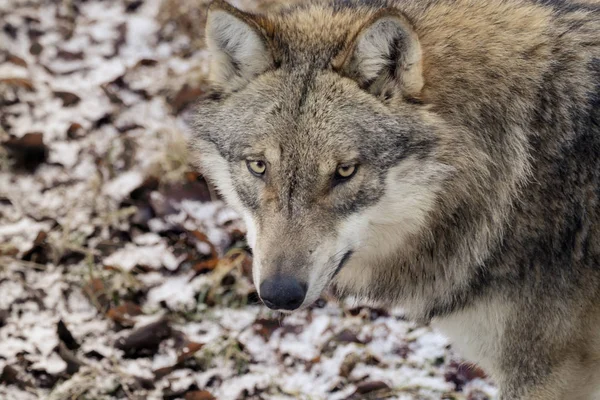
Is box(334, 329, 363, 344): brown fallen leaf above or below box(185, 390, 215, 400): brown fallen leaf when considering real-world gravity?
below

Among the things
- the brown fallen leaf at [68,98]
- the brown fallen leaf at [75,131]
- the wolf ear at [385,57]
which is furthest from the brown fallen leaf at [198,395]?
the brown fallen leaf at [68,98]

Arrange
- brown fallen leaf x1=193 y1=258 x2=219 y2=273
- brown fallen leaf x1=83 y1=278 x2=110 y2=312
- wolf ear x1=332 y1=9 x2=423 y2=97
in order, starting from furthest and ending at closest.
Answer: brown fallen leaf x1=193 y1=258 x2=219 y2=273
brown fallen leaf x1=83 y1=278 x2=110 y2=312
wolf ear x1=332 y1=9 x2=423 y2=97

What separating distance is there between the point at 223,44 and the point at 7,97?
377 centimetres

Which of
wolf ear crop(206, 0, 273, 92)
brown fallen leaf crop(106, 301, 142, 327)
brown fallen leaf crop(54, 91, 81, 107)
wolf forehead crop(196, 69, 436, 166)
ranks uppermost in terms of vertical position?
wolf ear crop(206, 0, 273, 92)

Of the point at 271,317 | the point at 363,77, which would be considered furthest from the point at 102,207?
the point at 363,77

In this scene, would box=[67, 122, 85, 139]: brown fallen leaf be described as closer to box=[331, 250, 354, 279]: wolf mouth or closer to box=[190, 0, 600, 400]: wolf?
box=[190, 0, 600, 400]: wolf

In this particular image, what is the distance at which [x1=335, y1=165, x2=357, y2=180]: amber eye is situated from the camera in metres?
3.18

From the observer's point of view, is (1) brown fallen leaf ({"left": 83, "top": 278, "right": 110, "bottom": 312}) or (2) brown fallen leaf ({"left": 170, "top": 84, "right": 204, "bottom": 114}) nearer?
(1) brown fallen leaf ({"left": 83, "top": 278, "right": 110, "bottom": 312})

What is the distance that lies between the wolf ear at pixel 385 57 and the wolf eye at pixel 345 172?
346mm

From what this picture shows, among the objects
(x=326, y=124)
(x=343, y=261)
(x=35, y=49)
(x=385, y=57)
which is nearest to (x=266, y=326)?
(x=343, y=261)

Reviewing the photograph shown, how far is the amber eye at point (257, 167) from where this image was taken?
3.28 metres

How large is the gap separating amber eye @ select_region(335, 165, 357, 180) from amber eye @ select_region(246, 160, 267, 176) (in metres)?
0.32

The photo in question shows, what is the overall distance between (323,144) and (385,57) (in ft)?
1.45

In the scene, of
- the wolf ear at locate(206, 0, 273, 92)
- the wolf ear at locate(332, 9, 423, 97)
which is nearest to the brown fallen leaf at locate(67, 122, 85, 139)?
the wolf ear at locate(206, 0, 273, 92)
